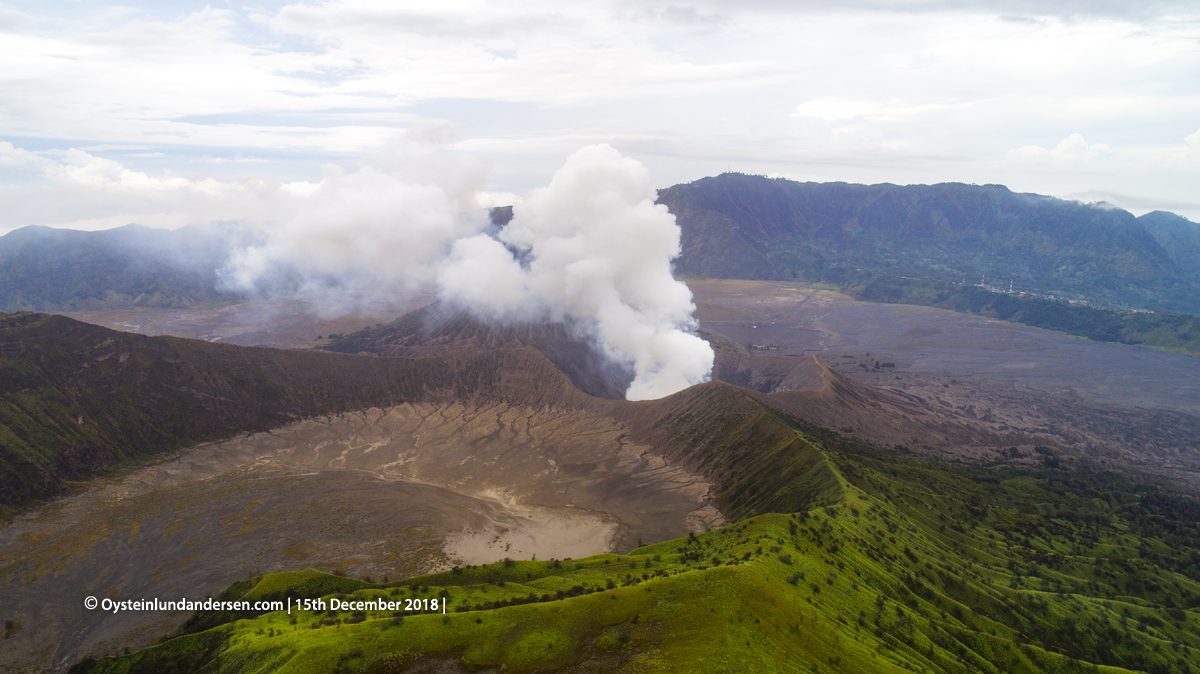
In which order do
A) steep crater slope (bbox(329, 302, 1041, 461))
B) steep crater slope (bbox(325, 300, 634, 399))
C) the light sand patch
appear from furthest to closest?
steep crater slope (bbox(325, 300, 634, 399))
steep crater slope (bbox(329, 302, 1041, 461))
the light sand patch

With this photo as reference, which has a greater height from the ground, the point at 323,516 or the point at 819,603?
the point at 819,603

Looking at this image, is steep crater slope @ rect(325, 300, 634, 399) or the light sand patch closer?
the light sand patch

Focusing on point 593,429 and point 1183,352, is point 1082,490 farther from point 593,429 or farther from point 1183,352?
point 1183,352

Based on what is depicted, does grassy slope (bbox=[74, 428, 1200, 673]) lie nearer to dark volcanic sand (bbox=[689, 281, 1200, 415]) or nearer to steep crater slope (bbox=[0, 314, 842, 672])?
steep crater slope (bbox=[0, 314, 842, 672])

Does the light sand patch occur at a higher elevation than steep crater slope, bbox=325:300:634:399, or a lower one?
lower

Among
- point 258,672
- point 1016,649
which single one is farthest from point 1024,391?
point 258,672

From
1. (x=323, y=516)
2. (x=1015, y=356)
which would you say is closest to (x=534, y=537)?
(x=323, y=516)

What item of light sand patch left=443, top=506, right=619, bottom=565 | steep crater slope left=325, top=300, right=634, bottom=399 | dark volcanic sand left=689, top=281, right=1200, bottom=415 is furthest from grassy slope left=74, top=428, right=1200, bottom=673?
dark volcanic sand left=689, top=281, right=1200, bottom=415

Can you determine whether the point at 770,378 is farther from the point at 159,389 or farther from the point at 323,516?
the point at 159,389
